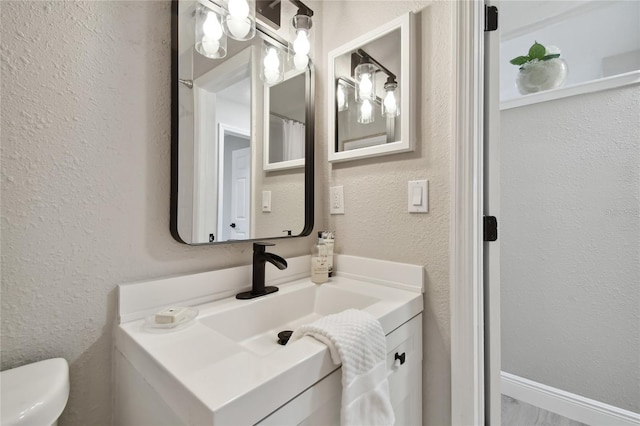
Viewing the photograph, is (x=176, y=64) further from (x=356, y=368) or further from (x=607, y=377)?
(x=607, y=377)

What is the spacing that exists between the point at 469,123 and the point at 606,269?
122cm

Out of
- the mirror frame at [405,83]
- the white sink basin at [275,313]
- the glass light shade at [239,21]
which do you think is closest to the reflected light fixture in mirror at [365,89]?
the mirror frame at [405,83]

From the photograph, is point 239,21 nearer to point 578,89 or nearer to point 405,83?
point 405,83

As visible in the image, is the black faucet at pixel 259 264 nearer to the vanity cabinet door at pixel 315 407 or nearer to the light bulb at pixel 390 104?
the vanity cabinet door at pixel 315 407

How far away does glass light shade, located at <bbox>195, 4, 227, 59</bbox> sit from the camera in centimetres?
85

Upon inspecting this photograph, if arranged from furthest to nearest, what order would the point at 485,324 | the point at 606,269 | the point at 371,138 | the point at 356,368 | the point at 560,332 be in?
the point at 560,332
the point at 606,269
the point at 371,138
the point at 485,324
the point at 356,368

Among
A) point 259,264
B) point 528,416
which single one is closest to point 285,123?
point 259,264

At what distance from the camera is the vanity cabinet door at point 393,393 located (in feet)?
1.68

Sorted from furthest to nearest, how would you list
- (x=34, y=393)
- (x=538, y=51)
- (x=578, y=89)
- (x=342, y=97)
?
(x=538, y=51), (x=578, y=89), (x=342, y=97), (x=34, y=393)

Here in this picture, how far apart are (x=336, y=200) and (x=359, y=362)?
0.73 metres

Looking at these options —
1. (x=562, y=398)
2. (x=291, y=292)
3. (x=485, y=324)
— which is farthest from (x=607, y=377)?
(x=291, y=292)

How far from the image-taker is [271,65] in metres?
1.07

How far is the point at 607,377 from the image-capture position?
137cm

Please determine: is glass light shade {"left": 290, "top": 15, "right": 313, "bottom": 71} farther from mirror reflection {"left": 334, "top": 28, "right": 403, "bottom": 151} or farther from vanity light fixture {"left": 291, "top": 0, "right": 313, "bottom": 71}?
mirror reflection {"left": 334, "top": 28, "right": 403, "bottom": 151}
